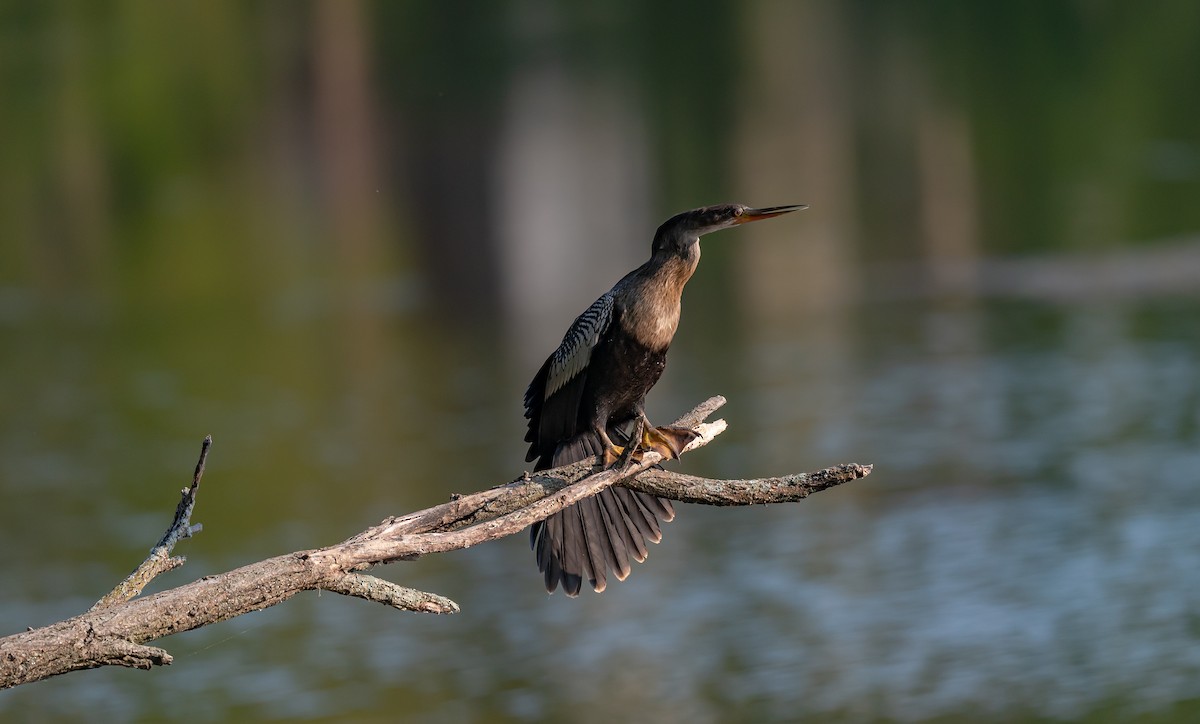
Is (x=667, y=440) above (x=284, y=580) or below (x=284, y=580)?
above

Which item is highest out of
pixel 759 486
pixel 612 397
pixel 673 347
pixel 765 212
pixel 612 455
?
pixel 673 347

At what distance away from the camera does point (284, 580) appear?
4383 millimetres

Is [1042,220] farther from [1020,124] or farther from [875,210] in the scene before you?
[1020,124]

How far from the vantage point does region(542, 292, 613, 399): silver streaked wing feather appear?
5.19 meters

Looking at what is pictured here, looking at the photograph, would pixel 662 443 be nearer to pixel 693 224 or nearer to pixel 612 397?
pixel 612 397

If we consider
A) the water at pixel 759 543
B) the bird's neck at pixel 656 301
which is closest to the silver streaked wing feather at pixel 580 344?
the bird's neck at pixel 656 301

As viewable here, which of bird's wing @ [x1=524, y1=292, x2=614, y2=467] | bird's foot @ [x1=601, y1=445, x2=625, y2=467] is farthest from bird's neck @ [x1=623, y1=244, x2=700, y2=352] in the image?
bird's foot @ [x1=601, y1=445, x2=625, y2=467]

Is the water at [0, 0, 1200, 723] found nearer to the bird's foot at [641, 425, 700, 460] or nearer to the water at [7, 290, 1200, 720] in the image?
the water at [7, 290, 1200, 720]

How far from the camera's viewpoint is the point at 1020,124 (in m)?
29.1

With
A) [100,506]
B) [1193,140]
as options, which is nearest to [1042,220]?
[1193,140]

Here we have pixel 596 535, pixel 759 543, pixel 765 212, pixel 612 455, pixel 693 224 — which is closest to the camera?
pixel 765 212

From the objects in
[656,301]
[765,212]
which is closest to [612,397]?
[656,301]

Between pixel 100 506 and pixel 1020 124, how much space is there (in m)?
19.2

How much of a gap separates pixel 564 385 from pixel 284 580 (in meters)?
1.35
